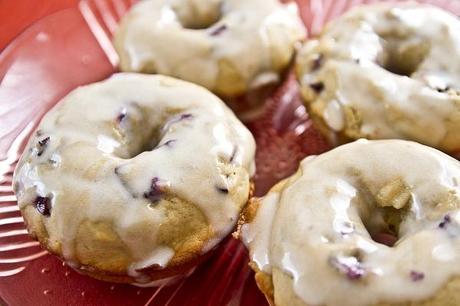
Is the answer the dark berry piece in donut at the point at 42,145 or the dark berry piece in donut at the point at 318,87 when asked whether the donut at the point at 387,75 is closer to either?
the dark berry piece in donut at the point at 318,87

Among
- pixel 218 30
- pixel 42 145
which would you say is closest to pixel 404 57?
pixel 218 30

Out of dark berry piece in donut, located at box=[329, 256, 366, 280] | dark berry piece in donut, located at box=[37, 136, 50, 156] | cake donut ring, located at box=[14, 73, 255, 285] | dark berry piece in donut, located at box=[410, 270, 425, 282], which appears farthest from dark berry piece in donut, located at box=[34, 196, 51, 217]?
dark berry piece in donut, located at box=[410, 270, 425, 282]

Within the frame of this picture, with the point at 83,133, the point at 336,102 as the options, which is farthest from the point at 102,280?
the point at 336,102

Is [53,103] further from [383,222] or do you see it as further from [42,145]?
[383,222]

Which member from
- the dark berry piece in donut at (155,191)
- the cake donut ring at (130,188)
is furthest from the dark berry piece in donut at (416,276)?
the dark berry piece in donut at (155,191)

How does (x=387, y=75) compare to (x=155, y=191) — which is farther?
(x=387, y=75)

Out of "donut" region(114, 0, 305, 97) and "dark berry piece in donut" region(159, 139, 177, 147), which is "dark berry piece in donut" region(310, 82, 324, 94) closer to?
"donut" region(114, 0, 305, 97)

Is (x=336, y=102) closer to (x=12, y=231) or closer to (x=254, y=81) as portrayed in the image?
(x=254, y=81)
